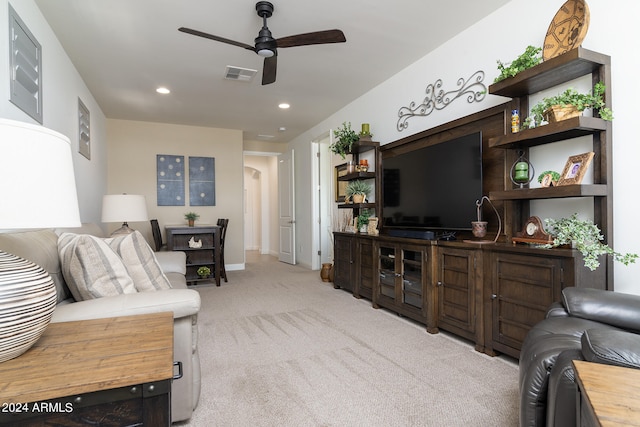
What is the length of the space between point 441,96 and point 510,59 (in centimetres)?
74

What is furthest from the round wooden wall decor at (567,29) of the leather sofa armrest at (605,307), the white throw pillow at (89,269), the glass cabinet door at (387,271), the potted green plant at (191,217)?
the potted green plant at (191,217)

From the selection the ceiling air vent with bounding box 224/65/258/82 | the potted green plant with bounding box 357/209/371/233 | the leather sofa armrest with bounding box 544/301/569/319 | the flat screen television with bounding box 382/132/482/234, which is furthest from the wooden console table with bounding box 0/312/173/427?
the potted green plant with bounding box 357/209/371/233

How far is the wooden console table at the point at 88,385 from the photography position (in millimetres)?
791

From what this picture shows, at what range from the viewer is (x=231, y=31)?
9.82 feet

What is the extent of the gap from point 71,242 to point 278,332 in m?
1.82

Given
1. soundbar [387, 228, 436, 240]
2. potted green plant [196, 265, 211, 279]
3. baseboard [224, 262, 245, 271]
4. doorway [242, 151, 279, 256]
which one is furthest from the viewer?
doorway [242, 151, 279, 256]

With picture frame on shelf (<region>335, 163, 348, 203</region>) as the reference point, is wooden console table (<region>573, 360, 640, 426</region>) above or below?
below

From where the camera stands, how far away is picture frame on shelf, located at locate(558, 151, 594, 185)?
6.64ft

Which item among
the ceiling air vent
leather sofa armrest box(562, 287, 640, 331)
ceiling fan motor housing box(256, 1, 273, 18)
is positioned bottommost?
leather sofa armrest box(562, 287, 640, 331)

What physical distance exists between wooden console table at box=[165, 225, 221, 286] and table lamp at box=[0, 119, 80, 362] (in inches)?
167

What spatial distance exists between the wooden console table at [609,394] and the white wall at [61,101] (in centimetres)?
280

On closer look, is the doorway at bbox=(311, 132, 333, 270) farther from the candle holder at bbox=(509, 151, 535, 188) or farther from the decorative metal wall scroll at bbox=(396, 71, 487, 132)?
the candle holder at bbox=(509, 151, 535, 188)

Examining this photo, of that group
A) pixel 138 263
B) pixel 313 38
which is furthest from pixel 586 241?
pixel 138 263

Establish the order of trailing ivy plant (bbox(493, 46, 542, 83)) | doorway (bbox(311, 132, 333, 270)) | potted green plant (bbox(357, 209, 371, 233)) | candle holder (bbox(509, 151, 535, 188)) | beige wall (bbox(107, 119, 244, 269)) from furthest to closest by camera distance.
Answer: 1. doorway (bbox(311, 132, 333, 270))
2. beige wall (bbox(107, 119, 244, 269))
3. potted green plant (bbox(357, 209, 371, 233))
4. candle holder (bbox(509, 151, 535, 188))
5. trailing ivy plant (bbox(493, 46, 542, 83))
